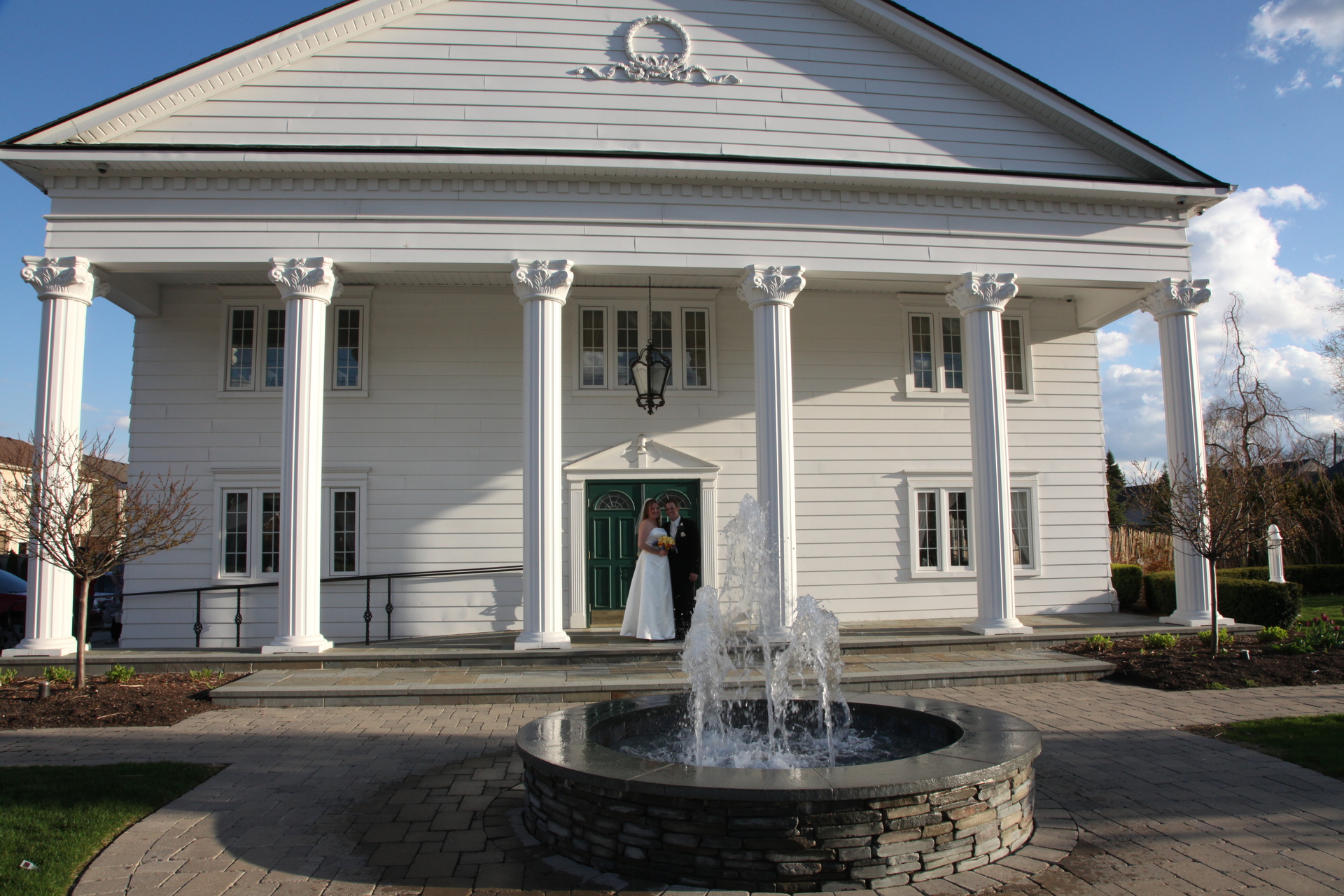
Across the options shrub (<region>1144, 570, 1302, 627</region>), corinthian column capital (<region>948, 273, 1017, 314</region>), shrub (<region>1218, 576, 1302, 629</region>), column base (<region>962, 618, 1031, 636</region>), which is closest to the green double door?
column base (<region>962, 618, 1031, 636</region>)

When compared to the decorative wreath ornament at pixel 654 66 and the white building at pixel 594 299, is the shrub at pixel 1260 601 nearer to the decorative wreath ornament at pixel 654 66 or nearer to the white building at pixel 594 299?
the white building at pixel 594 299

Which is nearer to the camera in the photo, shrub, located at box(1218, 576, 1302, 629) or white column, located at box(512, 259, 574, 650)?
white column, located at box(512, 259, 574, 650)

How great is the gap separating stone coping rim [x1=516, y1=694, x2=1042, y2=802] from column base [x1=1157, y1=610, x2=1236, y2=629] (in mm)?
8439

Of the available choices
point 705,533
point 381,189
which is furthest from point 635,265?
point 705,533

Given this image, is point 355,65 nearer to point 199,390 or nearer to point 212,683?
point 199,390

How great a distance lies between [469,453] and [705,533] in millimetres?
4063

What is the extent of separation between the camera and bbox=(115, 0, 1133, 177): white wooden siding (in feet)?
39.2

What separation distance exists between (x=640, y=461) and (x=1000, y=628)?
5934mm

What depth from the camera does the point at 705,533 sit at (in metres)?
13.7

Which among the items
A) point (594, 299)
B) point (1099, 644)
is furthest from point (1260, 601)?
point (594, 299)

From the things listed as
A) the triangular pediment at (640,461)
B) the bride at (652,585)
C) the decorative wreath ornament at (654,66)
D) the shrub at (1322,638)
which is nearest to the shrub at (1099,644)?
the shrub at (1322,638)

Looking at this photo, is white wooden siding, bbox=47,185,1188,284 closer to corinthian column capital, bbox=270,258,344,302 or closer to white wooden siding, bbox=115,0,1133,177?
corinthian column capital, bbox=270,258,344,302

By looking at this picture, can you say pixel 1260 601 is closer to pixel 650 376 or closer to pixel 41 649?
pixel 650 376

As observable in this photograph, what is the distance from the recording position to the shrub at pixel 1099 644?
437 inches
